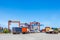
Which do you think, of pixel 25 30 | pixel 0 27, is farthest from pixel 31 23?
pixel 25 30

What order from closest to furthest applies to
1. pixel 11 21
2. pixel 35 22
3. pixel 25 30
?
pixel 25 30, pixel 11 21, pixel 35 22

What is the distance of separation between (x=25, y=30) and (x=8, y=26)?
81.0 feet

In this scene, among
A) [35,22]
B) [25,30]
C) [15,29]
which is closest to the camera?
[15,29]

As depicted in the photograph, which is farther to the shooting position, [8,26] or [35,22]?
[35,22]

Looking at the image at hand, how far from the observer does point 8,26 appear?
309ft

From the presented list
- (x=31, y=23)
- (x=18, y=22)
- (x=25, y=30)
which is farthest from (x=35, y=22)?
(x=25, y=30)

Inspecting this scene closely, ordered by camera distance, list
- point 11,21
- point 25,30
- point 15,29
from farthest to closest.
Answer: point 11,21, point 25,30, point 15,29

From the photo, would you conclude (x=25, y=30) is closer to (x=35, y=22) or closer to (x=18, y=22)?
(x=18, y=22)

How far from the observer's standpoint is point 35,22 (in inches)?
4331

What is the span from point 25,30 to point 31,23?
131 feet

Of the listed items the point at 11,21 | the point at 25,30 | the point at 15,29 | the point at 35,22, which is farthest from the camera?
the point at 35,22

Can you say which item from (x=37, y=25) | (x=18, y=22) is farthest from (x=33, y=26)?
(x=18, y=22)

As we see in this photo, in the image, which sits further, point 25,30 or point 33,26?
point 33,26

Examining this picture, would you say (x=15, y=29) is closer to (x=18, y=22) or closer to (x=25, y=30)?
(x=25, y=30)
